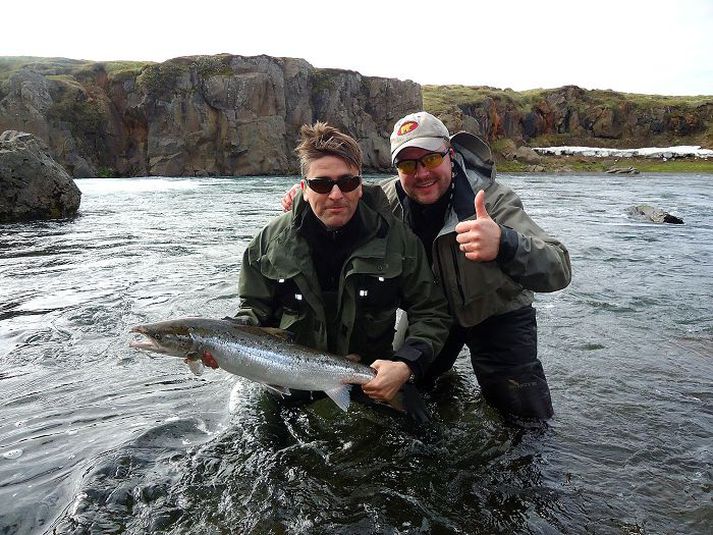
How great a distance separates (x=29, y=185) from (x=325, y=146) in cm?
1913

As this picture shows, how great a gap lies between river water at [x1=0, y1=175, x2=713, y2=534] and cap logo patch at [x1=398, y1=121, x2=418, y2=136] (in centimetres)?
277

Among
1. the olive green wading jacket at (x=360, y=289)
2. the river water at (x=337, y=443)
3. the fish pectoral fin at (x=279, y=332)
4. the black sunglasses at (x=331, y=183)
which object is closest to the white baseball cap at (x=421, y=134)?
the olive green wading jacket at (x=360, y=289)

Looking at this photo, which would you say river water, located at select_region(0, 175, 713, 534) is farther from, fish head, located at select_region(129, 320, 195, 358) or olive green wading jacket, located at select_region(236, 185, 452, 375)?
fish head, located at select_region(129, 320, 195, 358)

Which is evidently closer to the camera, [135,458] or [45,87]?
[135,458]

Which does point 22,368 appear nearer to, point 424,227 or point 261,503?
point 261,503

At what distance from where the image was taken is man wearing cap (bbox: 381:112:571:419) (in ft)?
14.4

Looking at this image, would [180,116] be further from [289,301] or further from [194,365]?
[194,365]

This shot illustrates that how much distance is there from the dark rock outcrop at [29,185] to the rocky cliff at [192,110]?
182ft

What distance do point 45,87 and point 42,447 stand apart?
8090cm

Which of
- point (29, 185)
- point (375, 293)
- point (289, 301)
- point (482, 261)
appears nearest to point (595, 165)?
point (29, 185)

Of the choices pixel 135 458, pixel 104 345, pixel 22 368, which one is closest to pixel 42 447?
pixel 135 458

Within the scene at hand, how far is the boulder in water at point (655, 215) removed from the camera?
70.0 feet

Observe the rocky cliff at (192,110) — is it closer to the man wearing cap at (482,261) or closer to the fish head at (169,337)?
the man wearing cap at (482,261)

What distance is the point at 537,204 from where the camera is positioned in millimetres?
29734
